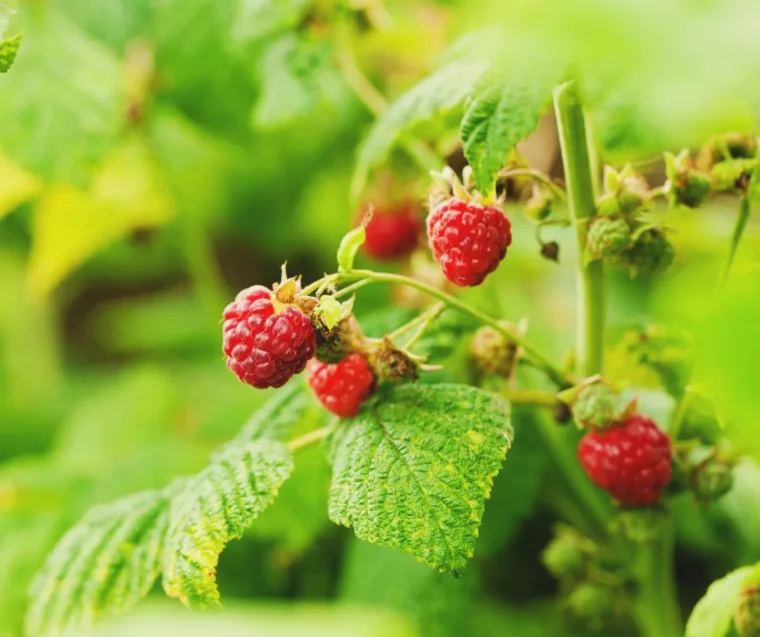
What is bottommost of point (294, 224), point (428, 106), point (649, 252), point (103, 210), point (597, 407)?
point (597, 407)

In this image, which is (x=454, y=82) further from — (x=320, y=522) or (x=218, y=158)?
(x=218, y=158)

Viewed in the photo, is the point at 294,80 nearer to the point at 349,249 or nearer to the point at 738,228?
the point at 349,249

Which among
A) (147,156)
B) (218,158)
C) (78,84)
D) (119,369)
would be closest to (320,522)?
(78,84)

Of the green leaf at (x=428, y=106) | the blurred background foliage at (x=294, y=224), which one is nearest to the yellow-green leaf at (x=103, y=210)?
the blurred background foliage at (x=294, y=224)

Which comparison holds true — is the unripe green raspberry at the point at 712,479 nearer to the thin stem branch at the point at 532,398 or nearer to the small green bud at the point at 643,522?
the small green bud at the point at 643,522

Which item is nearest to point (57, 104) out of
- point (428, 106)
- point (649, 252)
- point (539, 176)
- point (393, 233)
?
point (393, 233)

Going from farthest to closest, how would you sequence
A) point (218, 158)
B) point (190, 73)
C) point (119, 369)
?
point (119, 369) < point (218, 158) < point (190, 73)
